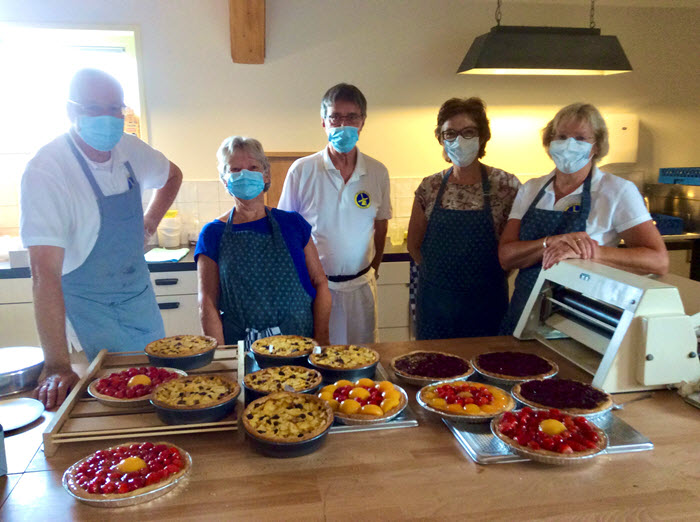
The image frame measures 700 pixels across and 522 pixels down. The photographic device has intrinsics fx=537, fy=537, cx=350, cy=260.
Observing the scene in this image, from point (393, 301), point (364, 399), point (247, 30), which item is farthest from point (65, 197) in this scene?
point (393, 301)

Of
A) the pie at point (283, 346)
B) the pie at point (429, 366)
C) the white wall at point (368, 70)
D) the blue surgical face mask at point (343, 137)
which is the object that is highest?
the white wall at point (368, 70)

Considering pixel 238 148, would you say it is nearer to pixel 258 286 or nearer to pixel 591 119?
pixel 258 286

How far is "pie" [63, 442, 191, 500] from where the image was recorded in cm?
110

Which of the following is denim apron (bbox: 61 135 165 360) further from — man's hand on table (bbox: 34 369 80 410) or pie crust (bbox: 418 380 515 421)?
pie crust (bbox: 418 380 515 421)

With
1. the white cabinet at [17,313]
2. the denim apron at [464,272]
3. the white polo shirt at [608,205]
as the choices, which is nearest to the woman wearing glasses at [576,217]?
the white polo shirt at [608,205]

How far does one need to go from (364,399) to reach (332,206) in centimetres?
137

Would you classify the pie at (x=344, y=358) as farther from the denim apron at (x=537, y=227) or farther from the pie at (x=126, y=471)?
the denim apron at (x=537, y=227)

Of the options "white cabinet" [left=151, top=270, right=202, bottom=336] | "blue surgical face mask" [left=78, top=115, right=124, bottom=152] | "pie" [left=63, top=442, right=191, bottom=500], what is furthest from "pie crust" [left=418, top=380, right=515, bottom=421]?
"white cabinet" [left=151, top=270, right=202, bottom=336]

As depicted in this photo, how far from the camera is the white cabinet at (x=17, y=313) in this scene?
324 centimetres

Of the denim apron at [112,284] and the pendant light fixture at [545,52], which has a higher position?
the pendant light fixture at [545,52]

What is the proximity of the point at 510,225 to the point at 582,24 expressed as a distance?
106 inches

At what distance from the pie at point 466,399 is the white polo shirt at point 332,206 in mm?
1219

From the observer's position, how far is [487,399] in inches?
56.9

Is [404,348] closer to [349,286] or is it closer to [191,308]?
[349,286]
